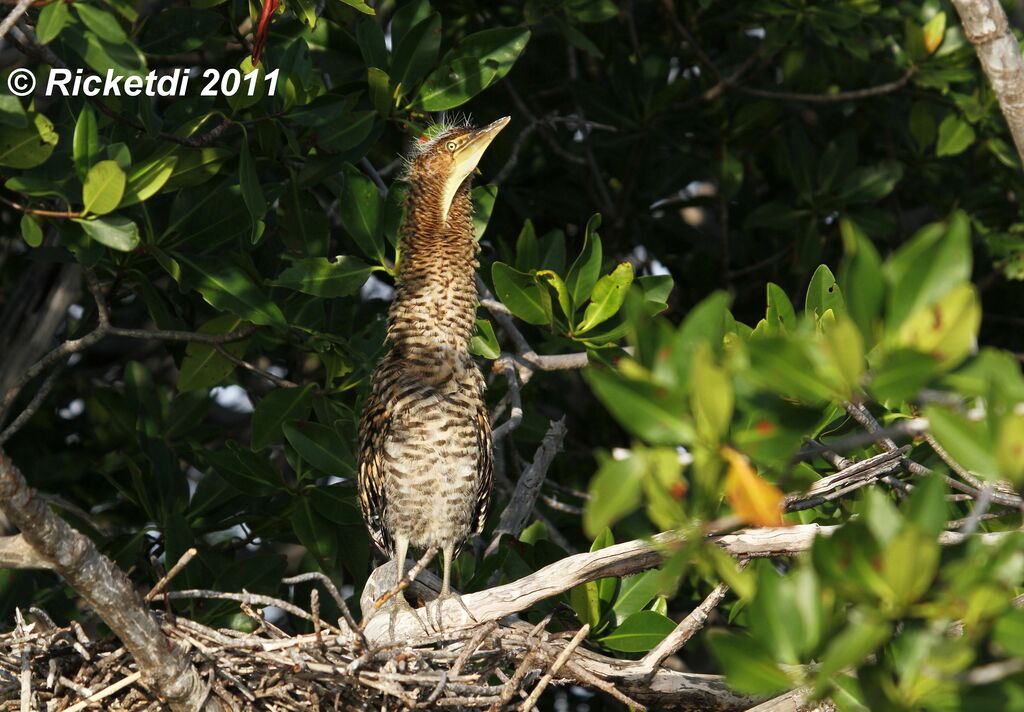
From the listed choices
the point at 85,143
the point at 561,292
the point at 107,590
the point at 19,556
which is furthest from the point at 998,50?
the point at 19,556

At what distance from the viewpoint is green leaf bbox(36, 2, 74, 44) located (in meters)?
2.50

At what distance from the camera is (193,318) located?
14.8 feet

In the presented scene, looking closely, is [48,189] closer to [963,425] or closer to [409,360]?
[409,360]

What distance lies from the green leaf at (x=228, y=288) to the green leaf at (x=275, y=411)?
28cm

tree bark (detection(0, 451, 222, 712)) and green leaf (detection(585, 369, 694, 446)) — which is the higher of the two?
green leaf (detection(585, 369, 694, 446))

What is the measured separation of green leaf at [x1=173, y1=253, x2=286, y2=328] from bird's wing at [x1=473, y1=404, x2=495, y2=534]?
2.19ft

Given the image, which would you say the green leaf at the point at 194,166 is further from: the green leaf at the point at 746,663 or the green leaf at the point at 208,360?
the green leaf at the point at 746,663

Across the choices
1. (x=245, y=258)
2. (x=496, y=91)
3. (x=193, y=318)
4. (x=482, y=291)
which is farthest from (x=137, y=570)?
(x=496, y=91)

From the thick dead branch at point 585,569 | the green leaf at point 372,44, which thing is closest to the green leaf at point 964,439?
the thick dead branch at point 585,569

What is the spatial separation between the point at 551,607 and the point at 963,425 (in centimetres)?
209

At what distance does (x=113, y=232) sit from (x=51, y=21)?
1.89 ft

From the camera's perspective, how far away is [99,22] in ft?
8.39

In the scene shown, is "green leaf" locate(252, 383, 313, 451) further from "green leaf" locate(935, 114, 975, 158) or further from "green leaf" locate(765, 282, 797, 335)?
"green leaf" locate(935, 114, 975, 158)

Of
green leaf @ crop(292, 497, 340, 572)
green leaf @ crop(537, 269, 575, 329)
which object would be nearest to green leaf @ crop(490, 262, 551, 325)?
green leaf @ crop(537, 269, 575, 329)
